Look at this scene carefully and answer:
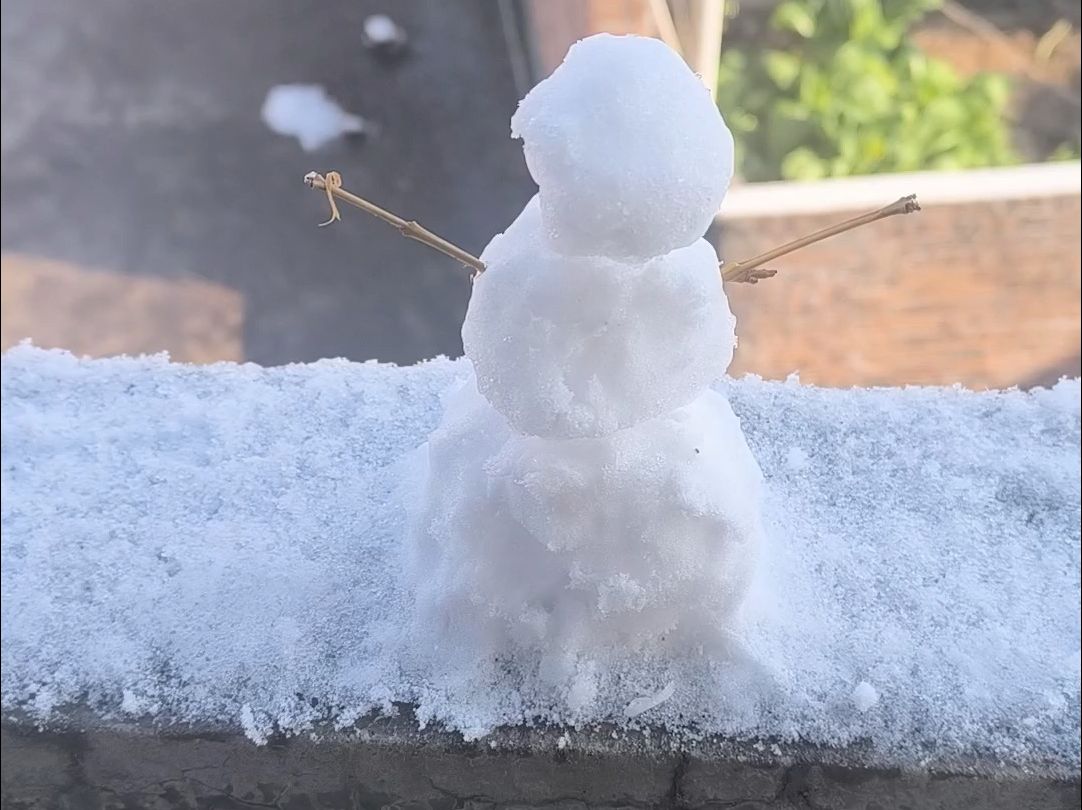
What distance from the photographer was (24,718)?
32.6 inches

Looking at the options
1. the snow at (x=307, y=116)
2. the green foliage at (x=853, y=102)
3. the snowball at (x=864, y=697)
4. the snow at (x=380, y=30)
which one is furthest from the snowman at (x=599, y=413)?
the snow at (x=380, y=30)

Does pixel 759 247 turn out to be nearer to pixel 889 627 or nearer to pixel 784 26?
pixel 784 26

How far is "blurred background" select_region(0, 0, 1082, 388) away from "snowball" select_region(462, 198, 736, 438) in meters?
1.74

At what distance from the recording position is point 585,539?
76cm

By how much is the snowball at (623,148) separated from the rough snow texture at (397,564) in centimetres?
39

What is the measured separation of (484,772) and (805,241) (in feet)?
1.73

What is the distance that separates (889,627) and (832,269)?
1736 millimetres

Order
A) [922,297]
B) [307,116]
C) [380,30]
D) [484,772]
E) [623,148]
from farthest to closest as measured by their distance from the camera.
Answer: [380,30]
[307,116]
[922,297]
[484,772]
[623,148]

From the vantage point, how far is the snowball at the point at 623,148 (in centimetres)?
60

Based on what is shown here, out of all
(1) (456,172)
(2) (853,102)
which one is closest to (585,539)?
(2) (853,102)

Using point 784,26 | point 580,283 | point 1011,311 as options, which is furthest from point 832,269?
point 580,283

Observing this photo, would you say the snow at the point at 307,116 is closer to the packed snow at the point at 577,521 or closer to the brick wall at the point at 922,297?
the brick wall at the point at 922,297

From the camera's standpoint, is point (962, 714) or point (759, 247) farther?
point (759, 247)

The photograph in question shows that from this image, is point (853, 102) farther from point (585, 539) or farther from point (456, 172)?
point (585, 539)
